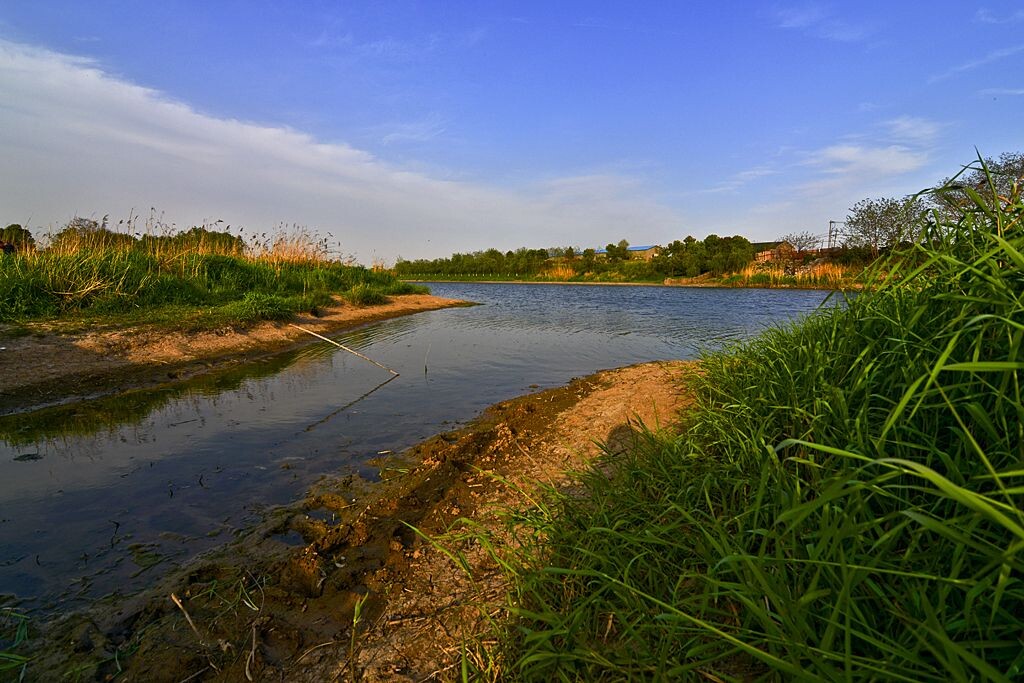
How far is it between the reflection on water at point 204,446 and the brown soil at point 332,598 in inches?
13.7

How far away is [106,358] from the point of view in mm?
7402

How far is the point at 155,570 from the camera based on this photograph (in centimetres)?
259

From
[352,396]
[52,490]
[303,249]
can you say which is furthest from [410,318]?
[52,490]

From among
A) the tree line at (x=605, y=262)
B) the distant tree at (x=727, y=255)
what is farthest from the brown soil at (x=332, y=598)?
the distant tree at (x=727, y=255)

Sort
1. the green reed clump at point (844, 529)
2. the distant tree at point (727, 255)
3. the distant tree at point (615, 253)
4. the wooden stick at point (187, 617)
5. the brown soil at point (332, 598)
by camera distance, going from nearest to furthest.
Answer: the green reed clump at point (844, 529), the brown soil at point (332, 598), the wooden stick at point (187, 617), the distant tree at point (727, 255), the distant tree at point (615, 253)

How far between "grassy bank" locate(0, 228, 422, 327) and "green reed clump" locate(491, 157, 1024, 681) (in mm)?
10624

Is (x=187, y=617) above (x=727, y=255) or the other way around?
the other way around

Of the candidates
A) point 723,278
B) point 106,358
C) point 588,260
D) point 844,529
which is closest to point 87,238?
point 106,358

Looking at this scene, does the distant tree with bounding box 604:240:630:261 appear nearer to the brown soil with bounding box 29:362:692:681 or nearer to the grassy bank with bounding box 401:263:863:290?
the grassy bank with bounding box 401:263:863:290

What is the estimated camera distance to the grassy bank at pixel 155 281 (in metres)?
8.71

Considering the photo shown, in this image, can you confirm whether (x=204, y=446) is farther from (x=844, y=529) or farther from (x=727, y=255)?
(x=727, y=255)

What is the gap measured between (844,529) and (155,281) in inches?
548

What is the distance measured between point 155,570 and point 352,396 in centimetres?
396

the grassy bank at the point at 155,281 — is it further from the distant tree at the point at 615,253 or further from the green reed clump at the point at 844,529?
the distant tree at the point at 615,253
